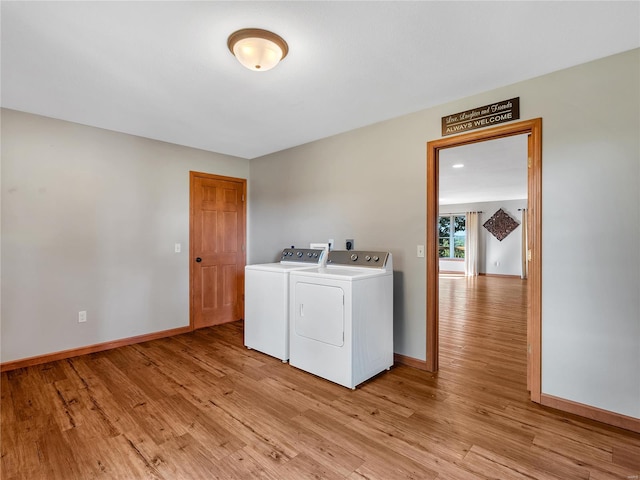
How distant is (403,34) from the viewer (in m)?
1.78

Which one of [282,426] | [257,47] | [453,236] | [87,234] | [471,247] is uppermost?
[257,47]

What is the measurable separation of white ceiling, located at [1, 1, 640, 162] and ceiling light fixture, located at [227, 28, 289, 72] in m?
0.04

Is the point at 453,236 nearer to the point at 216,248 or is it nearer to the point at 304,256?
the point at 304,256

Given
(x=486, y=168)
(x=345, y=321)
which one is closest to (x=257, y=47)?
(x=345, y=321)

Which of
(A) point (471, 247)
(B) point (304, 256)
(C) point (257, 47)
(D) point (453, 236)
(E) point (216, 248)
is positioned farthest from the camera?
(D) point (453, 236)

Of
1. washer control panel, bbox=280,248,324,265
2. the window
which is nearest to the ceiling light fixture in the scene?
washer control panel, bbox=280,248,324,265

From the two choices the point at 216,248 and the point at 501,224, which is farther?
the point at 501,224

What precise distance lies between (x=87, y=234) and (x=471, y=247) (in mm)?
9680

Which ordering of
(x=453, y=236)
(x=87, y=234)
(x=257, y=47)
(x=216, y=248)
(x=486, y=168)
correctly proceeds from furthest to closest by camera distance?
(x=453, y=236) < (x=486, y=168) < (x=216, y=248) < (x=87, y=234) < (x=257, y=47)

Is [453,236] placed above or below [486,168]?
below

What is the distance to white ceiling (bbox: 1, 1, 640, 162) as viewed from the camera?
5.25ft

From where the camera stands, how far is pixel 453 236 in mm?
10617

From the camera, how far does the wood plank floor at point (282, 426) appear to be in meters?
1.62

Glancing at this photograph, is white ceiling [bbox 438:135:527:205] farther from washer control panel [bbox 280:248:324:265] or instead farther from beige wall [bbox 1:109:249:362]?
beige wall [bbox 1:109:249:362]
